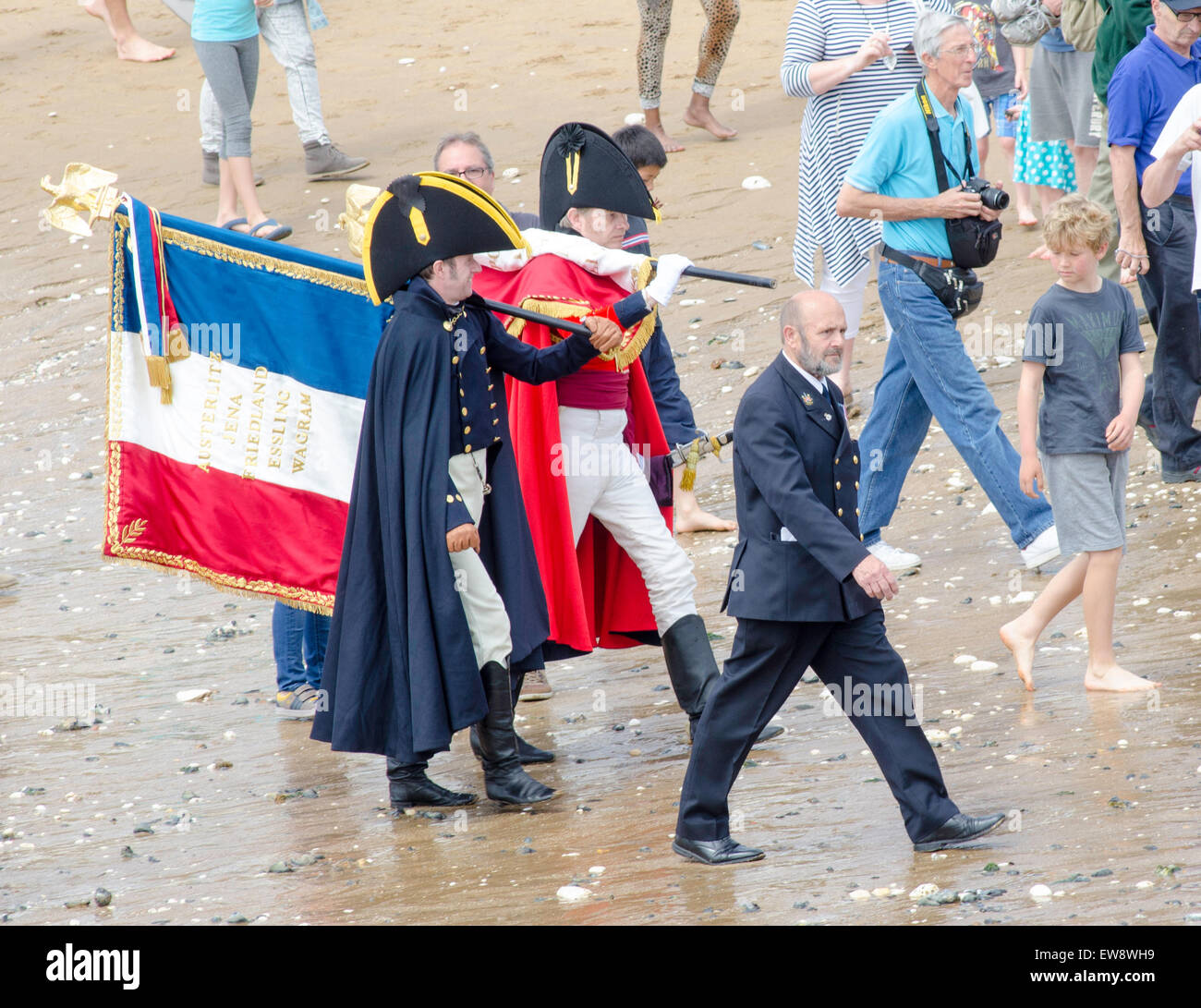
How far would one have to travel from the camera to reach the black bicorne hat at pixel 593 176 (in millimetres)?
5793

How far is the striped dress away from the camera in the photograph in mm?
8094

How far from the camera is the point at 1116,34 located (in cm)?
816

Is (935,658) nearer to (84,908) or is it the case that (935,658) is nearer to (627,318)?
(627,318)

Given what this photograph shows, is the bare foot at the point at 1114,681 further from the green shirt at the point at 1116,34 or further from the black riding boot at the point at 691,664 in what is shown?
the green shirt at the point at 1116,34

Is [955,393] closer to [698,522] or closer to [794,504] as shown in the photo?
[698,522]

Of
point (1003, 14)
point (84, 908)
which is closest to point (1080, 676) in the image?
point (84, 908)

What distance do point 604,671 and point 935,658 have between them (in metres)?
1.46

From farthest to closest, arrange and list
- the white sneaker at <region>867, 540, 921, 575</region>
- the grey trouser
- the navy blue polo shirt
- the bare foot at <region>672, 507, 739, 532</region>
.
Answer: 1. the grey trouser
2. the bare foot at <region>672, 507, 739, 532</region>
3. the white sneaker at <region>867, 540, 921, 575</region>
4. the navy blue polo shirt

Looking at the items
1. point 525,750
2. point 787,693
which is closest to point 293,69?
point 525,750

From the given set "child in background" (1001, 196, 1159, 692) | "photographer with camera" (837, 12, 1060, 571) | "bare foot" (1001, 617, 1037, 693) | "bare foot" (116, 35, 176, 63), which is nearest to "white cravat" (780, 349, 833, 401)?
"child in background" (1001, 196, 1159, 692)

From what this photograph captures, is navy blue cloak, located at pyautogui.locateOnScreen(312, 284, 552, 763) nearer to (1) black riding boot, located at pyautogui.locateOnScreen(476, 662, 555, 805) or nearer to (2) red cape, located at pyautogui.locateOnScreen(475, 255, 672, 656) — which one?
(1) black riding boot, located at pyautogui.locateOnScreen(476, 662, 555, 805)

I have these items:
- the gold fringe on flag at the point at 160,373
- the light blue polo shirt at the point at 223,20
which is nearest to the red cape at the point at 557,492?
the gold fringe on flag at the point at 160,373

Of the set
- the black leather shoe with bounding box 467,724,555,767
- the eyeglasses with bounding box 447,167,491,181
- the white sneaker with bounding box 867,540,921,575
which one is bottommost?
the black leather shoe with bounding box 467,724,555,767

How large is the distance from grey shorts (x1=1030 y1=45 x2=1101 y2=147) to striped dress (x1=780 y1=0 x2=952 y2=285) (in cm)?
179
